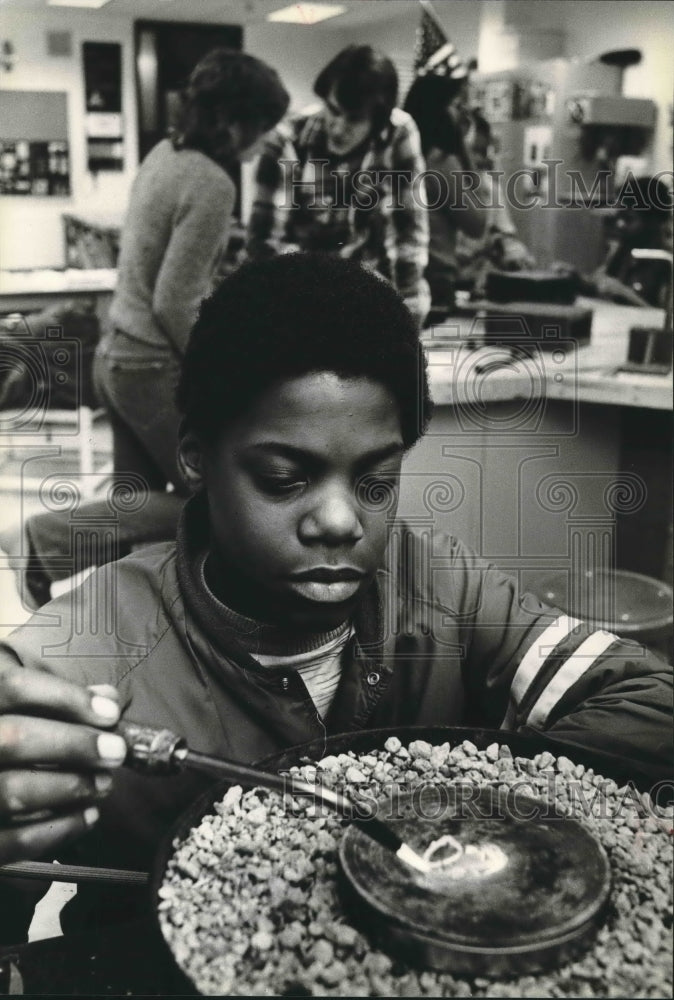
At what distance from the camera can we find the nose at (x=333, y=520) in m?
0.81

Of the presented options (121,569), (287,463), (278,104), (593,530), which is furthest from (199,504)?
(593,530)

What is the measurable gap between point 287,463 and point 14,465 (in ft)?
10.9

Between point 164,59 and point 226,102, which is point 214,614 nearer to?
point 226,102

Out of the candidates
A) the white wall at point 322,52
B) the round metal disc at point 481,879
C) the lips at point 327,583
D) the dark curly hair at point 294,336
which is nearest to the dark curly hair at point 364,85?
the white wall at point 322,52

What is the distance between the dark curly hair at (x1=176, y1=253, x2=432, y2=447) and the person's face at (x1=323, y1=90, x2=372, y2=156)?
64.5 inches

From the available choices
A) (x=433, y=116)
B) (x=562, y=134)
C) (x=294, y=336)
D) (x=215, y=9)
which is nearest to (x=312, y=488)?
(x=294, y=336)

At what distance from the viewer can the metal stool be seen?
5.52 ft

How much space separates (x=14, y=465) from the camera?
3.93 m

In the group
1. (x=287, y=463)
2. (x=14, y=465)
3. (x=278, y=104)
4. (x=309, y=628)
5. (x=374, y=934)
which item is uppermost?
(x=278, y=104)

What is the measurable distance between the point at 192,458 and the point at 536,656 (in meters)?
0.41

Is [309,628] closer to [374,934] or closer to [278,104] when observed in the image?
[374,934]

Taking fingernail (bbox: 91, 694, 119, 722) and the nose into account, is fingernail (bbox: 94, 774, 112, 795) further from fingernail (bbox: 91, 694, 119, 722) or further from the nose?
the nose

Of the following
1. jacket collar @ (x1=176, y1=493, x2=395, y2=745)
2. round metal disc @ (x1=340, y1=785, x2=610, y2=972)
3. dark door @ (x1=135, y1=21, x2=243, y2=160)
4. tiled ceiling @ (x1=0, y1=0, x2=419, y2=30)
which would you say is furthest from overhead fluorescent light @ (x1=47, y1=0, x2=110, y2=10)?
dark door @ (x1=135, y1=21, x2=243, y2=160)

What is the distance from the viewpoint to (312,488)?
2.73 feet
